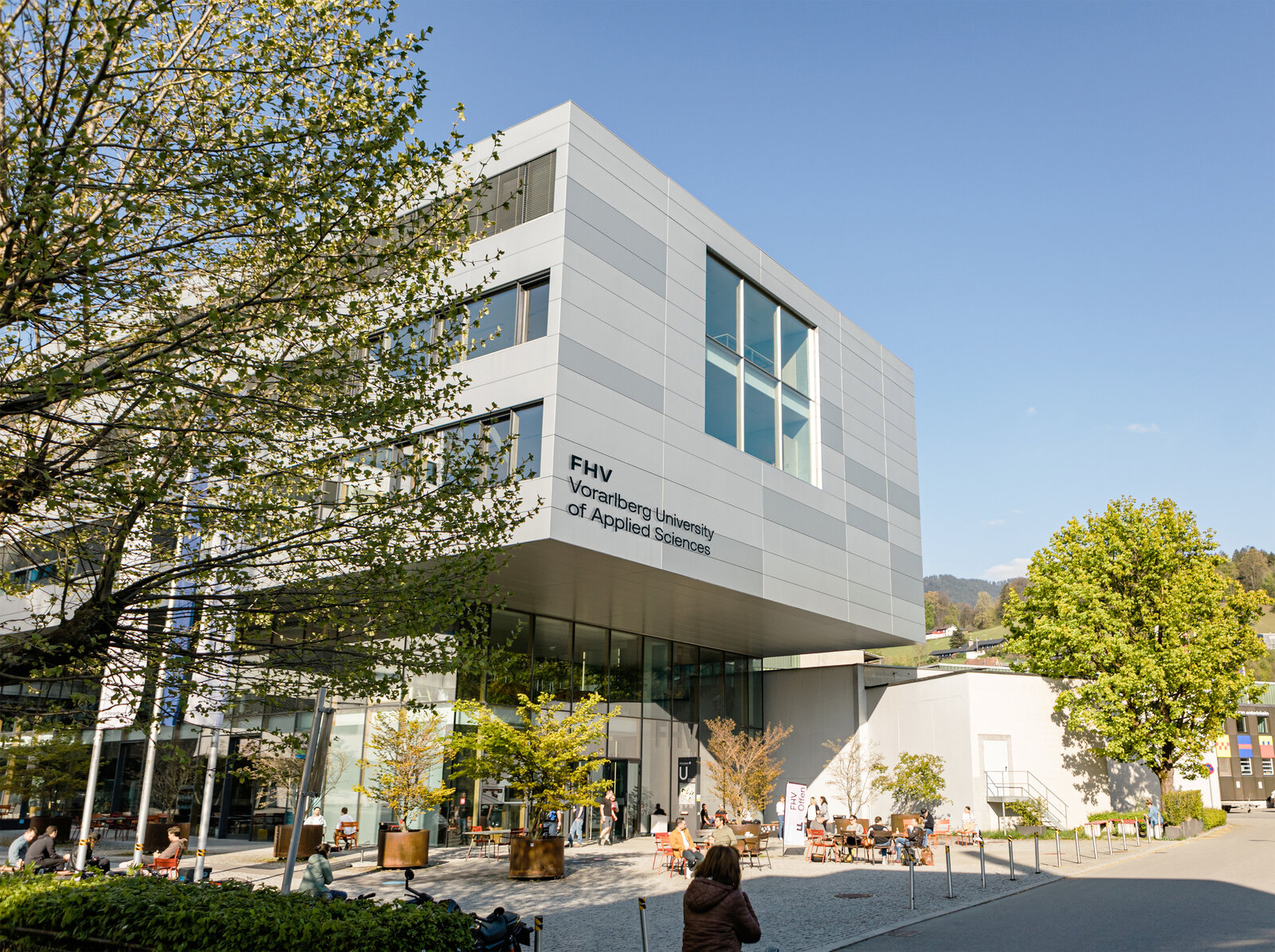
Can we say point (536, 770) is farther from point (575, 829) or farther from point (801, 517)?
point (801, 517)

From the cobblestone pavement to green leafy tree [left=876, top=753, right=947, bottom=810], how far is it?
5.21 meters

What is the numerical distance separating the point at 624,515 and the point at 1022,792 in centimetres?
1981

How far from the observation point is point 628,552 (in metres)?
22.1

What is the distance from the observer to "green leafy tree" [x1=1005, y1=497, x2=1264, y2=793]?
3353cm

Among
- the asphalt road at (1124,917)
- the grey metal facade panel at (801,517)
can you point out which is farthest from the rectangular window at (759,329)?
the asphalt road at (1124,917)

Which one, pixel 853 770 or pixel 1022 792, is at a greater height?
pixel 853 770

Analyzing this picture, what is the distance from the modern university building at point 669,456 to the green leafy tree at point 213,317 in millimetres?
9021

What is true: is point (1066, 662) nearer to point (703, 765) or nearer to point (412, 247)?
point (703, 765)

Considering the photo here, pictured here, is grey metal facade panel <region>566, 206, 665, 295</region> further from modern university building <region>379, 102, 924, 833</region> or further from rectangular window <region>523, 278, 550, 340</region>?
rectangular window <region>523, 278, 550, 340</region>

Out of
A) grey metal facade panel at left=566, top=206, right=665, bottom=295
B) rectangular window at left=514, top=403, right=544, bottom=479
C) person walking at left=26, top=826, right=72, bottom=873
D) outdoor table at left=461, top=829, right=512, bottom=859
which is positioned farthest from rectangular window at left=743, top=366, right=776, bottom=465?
person walking at left=26, top=826, right=72, bottom=873

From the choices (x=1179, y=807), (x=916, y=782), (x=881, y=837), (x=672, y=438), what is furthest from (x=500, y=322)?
(x=1179, y=807)

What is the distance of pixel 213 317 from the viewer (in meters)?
8.06

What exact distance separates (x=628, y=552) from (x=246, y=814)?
1656 cm

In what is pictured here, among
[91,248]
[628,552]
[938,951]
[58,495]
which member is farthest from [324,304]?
[628,552]
